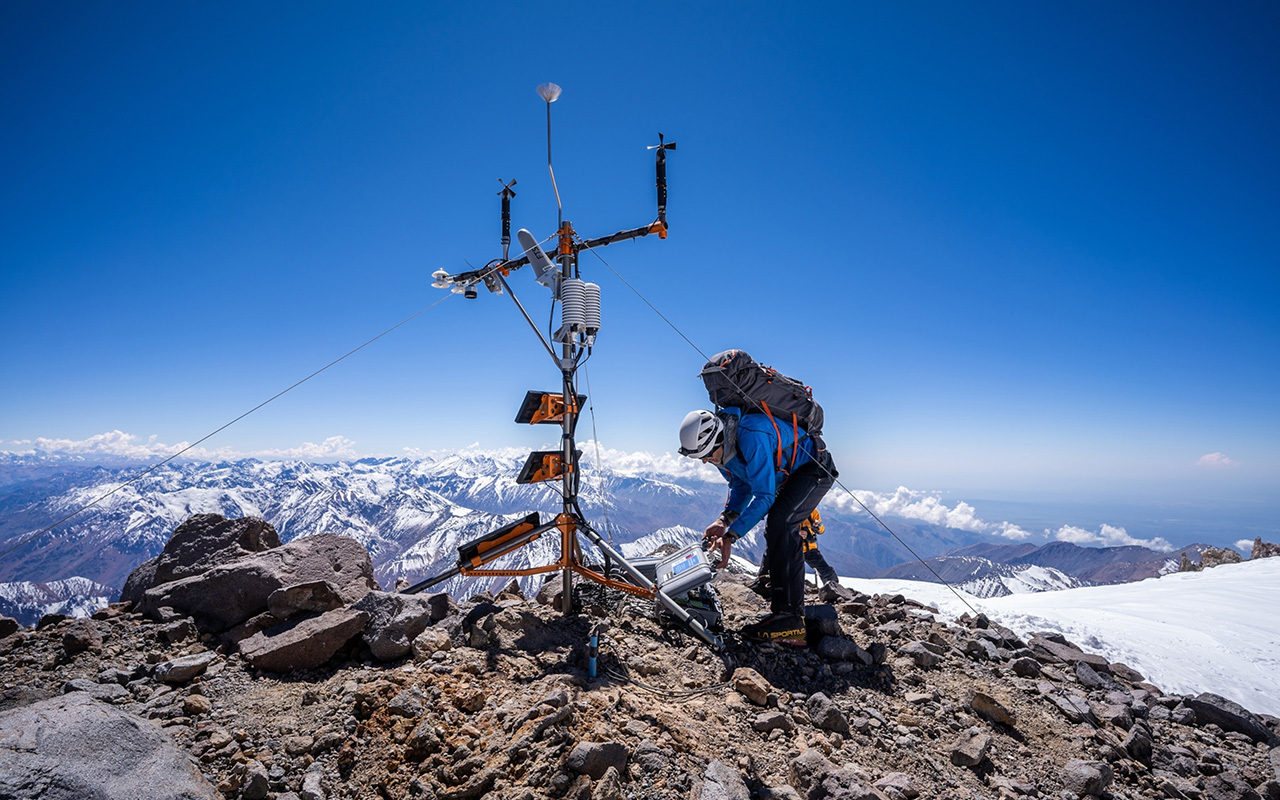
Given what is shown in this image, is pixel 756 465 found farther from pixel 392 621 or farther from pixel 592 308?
pixel 392 621

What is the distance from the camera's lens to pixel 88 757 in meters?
2.60

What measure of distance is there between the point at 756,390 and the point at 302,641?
5304mm

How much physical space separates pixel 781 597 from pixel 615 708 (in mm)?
2902

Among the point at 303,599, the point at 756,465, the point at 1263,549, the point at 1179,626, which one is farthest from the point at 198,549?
the point at 1263,549

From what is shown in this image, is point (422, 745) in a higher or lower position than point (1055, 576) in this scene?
higher

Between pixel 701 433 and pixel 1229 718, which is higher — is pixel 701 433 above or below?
above

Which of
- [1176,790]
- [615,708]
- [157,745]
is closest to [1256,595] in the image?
[1176,790]

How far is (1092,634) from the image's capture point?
7309mm

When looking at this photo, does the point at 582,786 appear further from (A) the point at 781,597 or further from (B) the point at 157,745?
(A) the point at 781,597

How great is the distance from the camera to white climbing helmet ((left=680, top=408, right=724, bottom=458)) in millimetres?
5695

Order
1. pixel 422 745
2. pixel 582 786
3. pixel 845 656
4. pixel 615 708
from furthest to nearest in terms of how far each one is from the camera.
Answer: pixel 845 656 < pixel 615 708 < pixel 422 745 < pixel 582 786

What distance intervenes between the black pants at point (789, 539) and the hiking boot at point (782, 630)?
98 millimetres

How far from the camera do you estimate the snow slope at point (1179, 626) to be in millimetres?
6266

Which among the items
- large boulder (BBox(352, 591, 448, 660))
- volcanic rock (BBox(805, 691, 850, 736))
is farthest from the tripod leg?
large boulder (BBox(352, 591, 448, 660))
